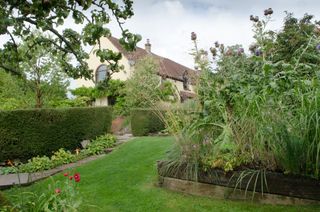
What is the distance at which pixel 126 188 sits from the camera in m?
5.00

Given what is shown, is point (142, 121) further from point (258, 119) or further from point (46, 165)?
point (258, 119)

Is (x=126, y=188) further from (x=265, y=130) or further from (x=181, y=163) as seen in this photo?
(x=265, y=130)

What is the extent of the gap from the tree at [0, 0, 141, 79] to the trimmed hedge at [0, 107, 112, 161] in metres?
4.50

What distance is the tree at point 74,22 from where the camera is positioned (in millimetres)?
3090

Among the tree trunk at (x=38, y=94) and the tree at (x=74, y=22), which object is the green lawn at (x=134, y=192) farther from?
the tree trunk at (x=38, y=94)

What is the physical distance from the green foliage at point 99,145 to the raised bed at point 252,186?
5545 mm

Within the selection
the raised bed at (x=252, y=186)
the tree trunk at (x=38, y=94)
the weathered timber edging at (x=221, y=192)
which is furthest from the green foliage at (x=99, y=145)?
the tree trunk at (x=38, y=94)

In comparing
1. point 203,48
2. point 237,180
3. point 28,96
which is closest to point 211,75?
point 203,48

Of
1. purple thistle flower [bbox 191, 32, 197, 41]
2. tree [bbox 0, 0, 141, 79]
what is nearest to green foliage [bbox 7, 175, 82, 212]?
tree [bbox 0, 0, 141, 79]

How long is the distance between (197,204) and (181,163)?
0.76 metres

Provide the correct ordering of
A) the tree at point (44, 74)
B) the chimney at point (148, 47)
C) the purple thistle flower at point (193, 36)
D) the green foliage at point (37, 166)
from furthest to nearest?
the chimney at point (148, 47), the tree at point (44, 74), the green foliage at point (37, 166), the purple thistle flower at point (193, 36)

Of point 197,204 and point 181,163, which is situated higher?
point 181,163

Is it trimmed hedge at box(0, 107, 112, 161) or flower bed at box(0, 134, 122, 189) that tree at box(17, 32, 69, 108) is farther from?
flower bed at box(0, 134, 122, 189)

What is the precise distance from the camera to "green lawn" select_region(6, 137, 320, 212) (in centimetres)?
393
